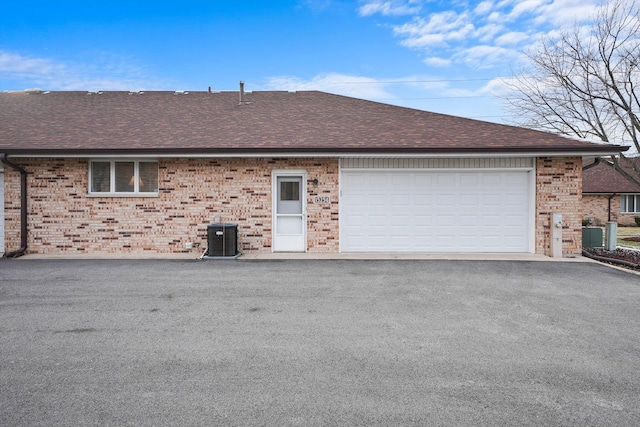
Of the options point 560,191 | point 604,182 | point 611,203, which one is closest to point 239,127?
point 560,191

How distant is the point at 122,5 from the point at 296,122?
33.1 feet

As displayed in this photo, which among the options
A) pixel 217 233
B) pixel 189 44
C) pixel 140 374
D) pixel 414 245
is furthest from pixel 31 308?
pixel 189 44

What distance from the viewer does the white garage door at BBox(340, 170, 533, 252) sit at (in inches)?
465

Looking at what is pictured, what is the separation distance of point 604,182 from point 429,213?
2342 centimetres

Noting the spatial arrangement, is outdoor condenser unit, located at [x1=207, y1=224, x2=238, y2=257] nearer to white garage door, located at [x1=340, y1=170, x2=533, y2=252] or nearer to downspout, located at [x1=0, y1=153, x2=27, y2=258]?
white garage door, located at [x1=340, y1=170, x2=533, y2=252]

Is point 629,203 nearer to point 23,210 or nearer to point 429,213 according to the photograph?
point 429,213

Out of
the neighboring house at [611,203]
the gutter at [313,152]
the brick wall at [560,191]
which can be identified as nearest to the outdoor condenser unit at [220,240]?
the gutter at [313,152]

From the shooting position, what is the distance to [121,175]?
11.9 metres

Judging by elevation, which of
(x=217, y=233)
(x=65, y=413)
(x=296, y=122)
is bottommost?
(x=65, y=413)

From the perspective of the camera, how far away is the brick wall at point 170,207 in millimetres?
11727

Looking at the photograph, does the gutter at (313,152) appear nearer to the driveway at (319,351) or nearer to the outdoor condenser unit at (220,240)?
the outdoor condenser unit at (220,240)

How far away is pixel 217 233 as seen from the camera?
11.0 meters

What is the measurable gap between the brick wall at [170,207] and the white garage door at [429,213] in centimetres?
66

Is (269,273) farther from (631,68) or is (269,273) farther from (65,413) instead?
(631,68)
